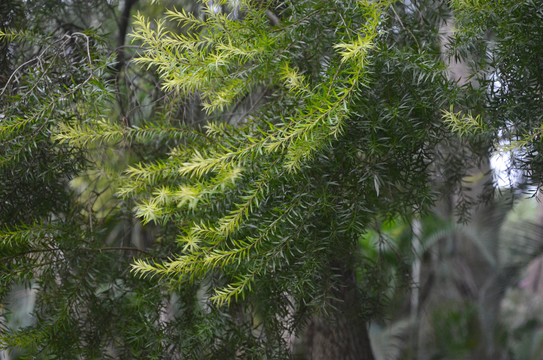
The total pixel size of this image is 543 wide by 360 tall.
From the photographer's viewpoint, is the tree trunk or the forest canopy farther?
the tree trunk

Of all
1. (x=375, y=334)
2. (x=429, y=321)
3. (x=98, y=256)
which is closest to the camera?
(x=98, y=256)

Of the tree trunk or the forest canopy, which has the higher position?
the forest canopy

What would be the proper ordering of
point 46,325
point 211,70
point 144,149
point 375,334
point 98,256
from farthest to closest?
1. point 375,334
2. point 144,149
3. point 98,256
4. point 46,325
5. point 211,70

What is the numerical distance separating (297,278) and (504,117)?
757 mm

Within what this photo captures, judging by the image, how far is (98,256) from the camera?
178cm

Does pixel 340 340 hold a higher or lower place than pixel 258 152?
lower

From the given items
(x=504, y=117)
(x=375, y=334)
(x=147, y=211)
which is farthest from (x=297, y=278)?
(x=375, y=334)

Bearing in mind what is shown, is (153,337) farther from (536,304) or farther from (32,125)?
(536,304)

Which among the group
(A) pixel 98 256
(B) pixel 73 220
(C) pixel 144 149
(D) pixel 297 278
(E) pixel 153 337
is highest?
(C) pixel 144 149

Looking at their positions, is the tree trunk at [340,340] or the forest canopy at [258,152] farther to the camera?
the tree trunk at [340,340]

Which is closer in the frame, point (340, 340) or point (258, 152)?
point (258, 152)

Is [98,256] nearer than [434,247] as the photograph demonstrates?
Yes

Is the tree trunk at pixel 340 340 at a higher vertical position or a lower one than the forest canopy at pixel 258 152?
lower

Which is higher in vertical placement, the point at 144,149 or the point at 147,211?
the point at 144,149
